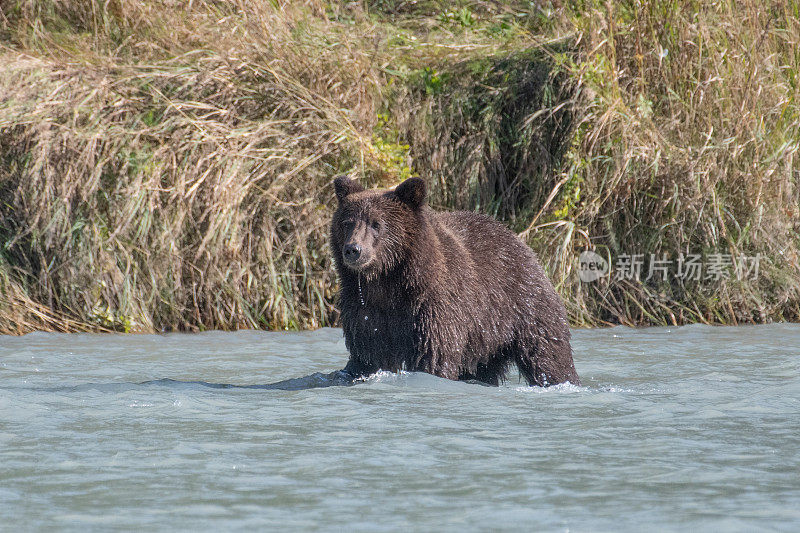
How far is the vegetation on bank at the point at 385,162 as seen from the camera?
8.29m

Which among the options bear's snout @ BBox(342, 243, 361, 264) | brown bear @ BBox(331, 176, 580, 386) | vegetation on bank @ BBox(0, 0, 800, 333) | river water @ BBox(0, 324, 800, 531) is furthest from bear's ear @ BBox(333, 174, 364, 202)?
vegetation on bank @ BBox(0, 0, 800, 333)

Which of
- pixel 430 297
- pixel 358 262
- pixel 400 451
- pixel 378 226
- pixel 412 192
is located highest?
pixel 412 192

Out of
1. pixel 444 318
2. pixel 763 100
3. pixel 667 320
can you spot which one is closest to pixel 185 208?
pixel 444 318

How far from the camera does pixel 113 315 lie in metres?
8.27

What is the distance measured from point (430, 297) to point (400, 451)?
169 cm

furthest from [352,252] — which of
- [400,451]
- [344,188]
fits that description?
[400,451]

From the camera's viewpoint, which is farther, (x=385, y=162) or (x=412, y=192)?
(x=385, y=162)

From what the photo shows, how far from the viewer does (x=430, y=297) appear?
18.4 feet

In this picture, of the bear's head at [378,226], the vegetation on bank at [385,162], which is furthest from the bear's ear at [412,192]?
the vegetation on bank at [385,162]

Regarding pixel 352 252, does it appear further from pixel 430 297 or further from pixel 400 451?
pixel 400 451

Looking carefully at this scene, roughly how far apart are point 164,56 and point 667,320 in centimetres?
489

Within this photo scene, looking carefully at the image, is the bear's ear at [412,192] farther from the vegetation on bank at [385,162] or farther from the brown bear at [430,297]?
the vegetation on bank at [385,162]

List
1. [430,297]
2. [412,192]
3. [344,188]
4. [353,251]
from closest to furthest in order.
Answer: [353,251] → [430,297] → [412,192] → [344,188]

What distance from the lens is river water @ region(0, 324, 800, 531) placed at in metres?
3.24
